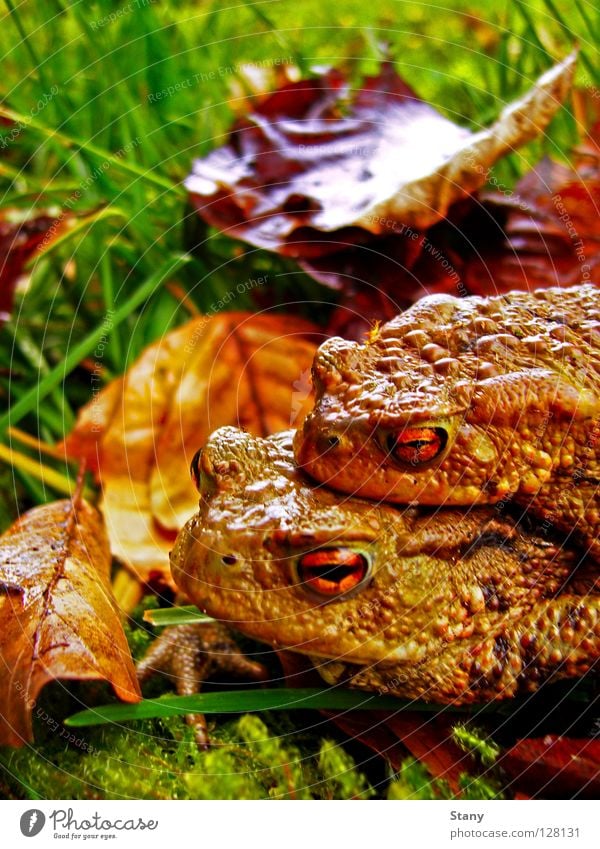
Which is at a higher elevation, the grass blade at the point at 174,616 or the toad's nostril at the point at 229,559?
the toad's nostril at the point at 229,559

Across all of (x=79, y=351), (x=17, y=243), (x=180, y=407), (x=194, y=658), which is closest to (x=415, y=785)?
(x=194, y=658)

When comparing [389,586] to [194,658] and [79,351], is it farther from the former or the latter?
[79,351]

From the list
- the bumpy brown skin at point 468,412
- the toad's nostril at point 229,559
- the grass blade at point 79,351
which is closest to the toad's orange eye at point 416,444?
the bumpy brown skin at point 468,412

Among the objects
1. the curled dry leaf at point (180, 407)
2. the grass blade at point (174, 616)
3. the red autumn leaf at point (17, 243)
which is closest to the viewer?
the grass blade at point (174, 616)

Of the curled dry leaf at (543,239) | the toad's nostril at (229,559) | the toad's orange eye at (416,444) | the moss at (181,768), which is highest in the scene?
the curled dry leaf at (543,239)

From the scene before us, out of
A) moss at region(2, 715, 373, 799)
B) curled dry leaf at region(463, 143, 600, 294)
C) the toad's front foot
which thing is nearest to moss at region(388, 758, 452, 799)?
moss at region(2, 715, 373, 799)

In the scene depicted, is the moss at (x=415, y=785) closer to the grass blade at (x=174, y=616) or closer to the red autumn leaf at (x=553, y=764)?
the red autumn leaf at (x=553, y=764)

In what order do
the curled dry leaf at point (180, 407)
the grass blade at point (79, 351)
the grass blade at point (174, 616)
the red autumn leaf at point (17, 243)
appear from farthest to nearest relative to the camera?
the red autumn leaf at point (17, 243) → the grass blade at point (79, 351) → the curled dry leaf at point (180, 407) → the grass blade at point (174, 616)

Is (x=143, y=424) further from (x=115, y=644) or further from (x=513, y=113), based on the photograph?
(x=513, y=113)
